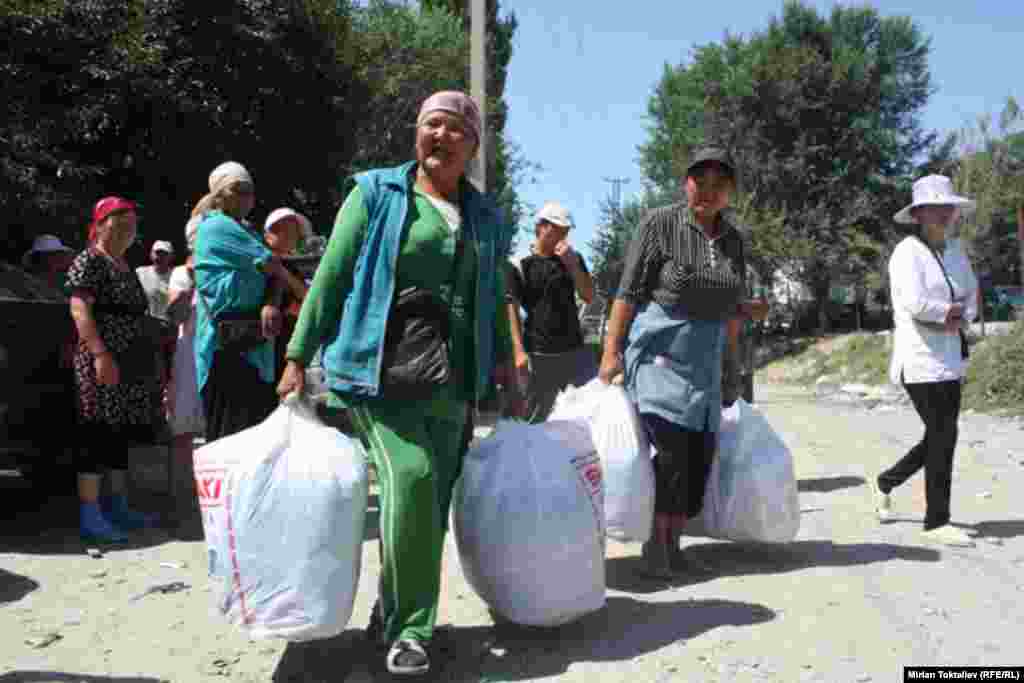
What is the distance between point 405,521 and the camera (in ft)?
11.2

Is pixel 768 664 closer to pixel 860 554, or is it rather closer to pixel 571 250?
pixel 860 554

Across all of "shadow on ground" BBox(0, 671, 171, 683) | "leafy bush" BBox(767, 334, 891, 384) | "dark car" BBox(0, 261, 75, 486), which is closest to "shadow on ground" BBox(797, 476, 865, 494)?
"dark car" BBox(0, 261, 75, 486)

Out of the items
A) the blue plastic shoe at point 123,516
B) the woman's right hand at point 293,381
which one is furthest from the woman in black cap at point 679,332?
the blue plastic shoe at point 123,516

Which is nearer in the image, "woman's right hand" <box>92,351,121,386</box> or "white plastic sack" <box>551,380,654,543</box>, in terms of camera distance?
"white plastic sack" <box>551,380,654,543</box>

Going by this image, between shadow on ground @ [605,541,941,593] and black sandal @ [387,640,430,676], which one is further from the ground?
black sandal @ [387,640,430,676]

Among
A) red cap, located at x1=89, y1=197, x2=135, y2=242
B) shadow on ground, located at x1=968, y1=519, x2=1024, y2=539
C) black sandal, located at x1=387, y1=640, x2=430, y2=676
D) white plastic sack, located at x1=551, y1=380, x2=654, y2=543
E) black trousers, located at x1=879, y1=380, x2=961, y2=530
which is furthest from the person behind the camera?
shadow on ground, located at x1=968, y1=519, x2=1024, y2=539

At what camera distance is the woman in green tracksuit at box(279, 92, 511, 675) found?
3424mm

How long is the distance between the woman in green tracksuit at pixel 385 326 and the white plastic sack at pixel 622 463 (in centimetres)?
102

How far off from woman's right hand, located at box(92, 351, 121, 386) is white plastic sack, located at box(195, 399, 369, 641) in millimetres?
2191

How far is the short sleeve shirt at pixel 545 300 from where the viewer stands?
250 inches

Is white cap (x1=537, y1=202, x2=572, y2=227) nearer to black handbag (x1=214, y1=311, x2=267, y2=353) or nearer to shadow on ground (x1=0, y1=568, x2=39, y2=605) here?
black handbag (x1=214, y1=311, x2=267, y2=353)

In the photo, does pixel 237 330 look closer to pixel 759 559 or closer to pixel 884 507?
pixel 759 559

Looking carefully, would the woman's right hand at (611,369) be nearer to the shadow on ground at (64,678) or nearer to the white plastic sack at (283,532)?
the white plastic sack at (283,532)

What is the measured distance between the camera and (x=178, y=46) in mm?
13992
